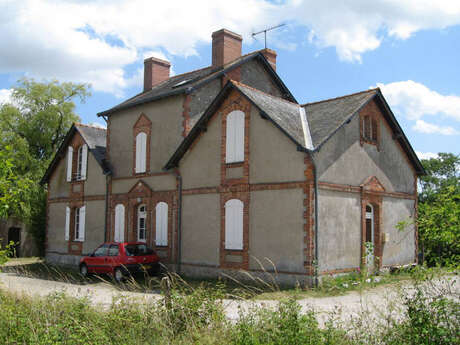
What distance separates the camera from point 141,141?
2111cm

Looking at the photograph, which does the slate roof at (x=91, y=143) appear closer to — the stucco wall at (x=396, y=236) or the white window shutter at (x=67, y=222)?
the white window shutter at (x=67, y=222)

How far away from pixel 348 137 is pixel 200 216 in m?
6.18

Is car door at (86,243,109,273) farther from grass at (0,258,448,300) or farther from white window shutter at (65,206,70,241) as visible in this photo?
white window shutter at (65,206,70,241)

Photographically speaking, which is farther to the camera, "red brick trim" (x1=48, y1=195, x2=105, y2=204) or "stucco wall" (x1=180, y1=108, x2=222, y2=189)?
"red brick trim" (x1=48, y1=195, x2=105, y2=204)

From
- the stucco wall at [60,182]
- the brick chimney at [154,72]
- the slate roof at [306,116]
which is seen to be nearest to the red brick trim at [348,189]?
the slate roof at [306,116]

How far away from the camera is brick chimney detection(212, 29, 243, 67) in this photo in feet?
70.5

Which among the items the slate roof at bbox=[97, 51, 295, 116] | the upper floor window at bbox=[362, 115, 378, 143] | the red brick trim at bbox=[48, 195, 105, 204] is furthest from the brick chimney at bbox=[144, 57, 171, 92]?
the upper floor window at bbox=[362, 115, 378, 143]

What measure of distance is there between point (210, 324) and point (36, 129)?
26.8 meters

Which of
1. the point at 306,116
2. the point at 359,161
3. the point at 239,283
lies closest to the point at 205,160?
the point at 306,116

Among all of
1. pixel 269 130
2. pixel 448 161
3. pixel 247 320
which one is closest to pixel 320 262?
pixel 269 130

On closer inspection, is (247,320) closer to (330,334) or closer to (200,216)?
(330,334)

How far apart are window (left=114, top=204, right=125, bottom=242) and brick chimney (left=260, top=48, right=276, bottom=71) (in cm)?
969

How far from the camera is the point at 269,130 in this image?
1587 centimetres

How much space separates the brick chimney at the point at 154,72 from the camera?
24500mm
